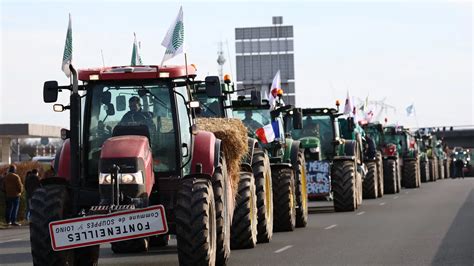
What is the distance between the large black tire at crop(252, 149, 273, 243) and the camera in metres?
20.4

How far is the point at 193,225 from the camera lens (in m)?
14.2

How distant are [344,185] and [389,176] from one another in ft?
46.8

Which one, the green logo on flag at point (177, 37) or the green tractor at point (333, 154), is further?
the green tractor at point (333, 154)

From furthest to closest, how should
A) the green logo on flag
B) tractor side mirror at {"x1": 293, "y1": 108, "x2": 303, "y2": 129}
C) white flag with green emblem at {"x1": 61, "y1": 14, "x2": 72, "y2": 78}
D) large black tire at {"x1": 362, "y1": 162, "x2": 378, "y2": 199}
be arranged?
large black tire at {"x1": 362, "y1": 162, "x2": 378, "y2": 199} → tractor side mirror at {"x1": 293, "y1": 108, "x2": 303, "y2": 129} → the green logo on flag → white flag with green emblem at {"x1": 61, "y1": 14, "x2": 72, "y2": 78}

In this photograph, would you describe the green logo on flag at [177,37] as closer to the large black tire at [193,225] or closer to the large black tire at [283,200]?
the large black tire at [283,200]

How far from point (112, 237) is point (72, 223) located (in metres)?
0.46

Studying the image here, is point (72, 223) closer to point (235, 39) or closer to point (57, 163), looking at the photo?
point (57, 163)

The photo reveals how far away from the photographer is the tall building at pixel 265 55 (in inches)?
2773

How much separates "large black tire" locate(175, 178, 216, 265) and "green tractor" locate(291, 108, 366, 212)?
53.6ft

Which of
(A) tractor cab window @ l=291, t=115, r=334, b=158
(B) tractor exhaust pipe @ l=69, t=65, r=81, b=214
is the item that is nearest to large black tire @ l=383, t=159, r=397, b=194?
(A) tractor cab window @ l=291, t=115, r=334, b=158

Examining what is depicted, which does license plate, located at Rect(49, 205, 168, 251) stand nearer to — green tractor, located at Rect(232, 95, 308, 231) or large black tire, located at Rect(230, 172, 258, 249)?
large black tire, located at Rect(230, 172, 258, 249)

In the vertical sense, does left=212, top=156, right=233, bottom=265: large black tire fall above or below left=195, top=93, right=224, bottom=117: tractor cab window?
below

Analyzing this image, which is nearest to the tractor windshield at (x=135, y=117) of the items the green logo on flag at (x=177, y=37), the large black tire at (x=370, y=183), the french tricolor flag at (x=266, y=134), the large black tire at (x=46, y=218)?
the large black tire at (x=46, y=218)

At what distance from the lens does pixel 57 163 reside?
15.7 meters
